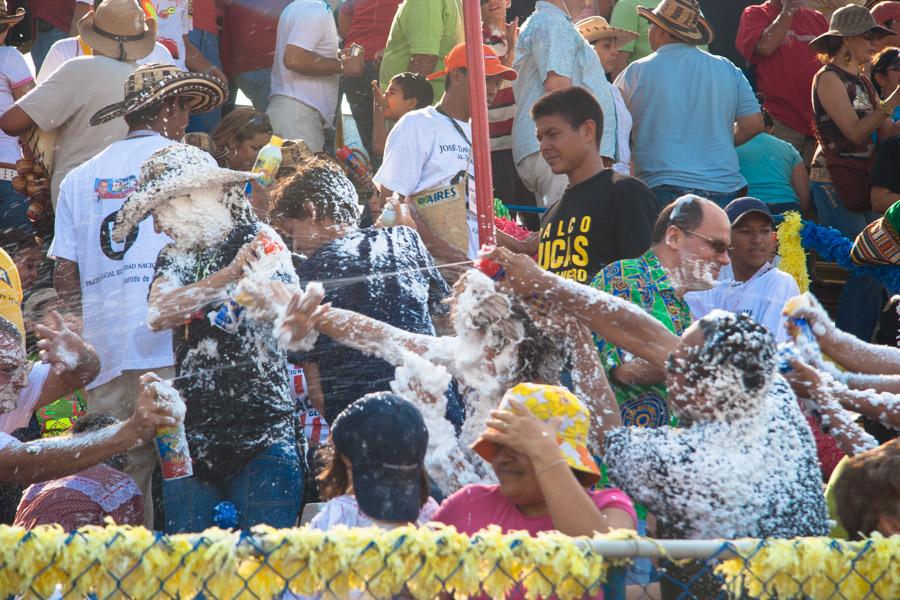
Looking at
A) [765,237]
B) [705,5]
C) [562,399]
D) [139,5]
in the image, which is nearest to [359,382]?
[562,399]

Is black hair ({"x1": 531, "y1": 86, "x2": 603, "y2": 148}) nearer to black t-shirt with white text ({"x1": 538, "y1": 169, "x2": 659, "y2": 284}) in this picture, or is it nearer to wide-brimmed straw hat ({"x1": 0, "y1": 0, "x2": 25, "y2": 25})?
black t-shirt with white text ({"x1": 538, "y1": 169, "x2": 659, "y2": 284})

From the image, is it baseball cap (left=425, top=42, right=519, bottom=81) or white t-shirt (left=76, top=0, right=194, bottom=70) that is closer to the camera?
baseball cap (left=425, top=42, right=519, bottom=81)

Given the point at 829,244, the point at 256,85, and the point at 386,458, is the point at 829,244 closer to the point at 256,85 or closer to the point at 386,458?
the point at 256,85

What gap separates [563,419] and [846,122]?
4.56 meters

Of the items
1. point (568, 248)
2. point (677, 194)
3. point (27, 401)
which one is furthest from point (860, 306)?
point (27, 401)

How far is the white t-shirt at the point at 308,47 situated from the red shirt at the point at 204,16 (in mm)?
517

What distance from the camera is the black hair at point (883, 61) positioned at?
25.0ft

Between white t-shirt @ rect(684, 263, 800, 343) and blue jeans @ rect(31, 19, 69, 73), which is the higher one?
blue jeans @ rect(31, 19, 69, 73)

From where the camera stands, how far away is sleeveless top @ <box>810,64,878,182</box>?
7117mm

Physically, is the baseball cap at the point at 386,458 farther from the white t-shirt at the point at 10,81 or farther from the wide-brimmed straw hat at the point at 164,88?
the white t-shirt at the point at 10,81

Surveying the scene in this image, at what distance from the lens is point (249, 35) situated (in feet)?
23.0

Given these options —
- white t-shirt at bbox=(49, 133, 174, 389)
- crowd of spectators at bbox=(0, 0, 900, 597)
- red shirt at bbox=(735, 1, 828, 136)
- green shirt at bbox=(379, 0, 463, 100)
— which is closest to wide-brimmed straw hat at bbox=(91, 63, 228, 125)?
crowd of spectators at bbox=(0, 0, 900, 597)

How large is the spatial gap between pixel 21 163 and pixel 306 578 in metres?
4.13

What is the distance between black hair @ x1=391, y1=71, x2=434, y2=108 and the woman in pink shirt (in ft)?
11.3
